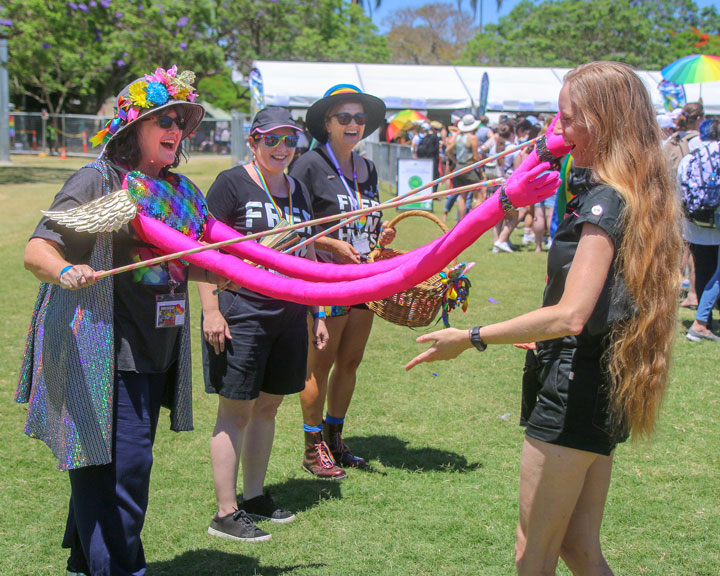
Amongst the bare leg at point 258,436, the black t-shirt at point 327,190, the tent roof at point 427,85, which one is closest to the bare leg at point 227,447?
the bare leg at point 258,436

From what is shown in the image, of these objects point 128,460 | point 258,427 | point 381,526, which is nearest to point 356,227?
point 258,427

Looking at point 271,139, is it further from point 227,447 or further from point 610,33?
point 610,33

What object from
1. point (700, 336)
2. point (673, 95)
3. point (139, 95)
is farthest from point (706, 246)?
point (673, 95)

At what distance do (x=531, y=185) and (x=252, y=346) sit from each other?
1743mm

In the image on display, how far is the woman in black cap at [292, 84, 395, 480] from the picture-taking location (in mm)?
4402

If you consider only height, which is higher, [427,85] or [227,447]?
[427,85]

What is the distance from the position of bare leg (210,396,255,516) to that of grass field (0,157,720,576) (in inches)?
9.0

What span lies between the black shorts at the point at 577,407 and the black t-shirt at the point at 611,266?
0.06 m

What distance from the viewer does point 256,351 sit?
143 inches

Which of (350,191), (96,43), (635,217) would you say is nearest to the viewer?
(635,217)

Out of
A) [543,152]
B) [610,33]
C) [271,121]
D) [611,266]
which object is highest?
[610,33]

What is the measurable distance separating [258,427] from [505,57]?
55.2m

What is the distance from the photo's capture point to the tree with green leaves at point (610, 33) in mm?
50312

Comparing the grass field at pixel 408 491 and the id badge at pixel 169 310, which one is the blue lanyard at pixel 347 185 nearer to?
the grass field at pixel 408 491
